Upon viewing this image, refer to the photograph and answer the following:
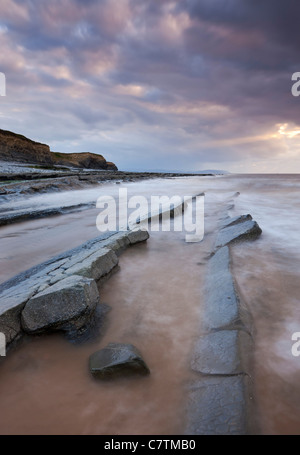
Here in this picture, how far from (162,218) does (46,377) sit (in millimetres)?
5259

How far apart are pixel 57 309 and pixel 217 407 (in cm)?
141

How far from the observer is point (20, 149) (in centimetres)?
4147

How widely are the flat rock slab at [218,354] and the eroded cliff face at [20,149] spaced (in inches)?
1722

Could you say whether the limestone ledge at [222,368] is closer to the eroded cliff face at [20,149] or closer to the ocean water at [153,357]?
the ocean water at [153,357]

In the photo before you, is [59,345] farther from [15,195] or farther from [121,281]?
[15,195]

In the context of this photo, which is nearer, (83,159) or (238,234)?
(238,234)

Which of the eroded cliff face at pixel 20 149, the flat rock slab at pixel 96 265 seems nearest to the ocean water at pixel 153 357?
the flat rock slab at pixel 96 265

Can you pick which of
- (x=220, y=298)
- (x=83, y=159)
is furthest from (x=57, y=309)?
(x=83, y=159)

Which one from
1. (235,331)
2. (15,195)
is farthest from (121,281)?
(15,195)

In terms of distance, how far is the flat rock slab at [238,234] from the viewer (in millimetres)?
4524

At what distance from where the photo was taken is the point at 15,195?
36.1 ft

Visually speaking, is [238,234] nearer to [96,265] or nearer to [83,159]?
[96,265]

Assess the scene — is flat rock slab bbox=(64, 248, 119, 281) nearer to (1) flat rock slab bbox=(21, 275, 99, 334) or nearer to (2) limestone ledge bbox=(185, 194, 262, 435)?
(1) flat rock slab bbox=(21, 275, 99, 334)

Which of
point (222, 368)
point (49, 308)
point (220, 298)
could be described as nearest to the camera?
point (222, 368)
